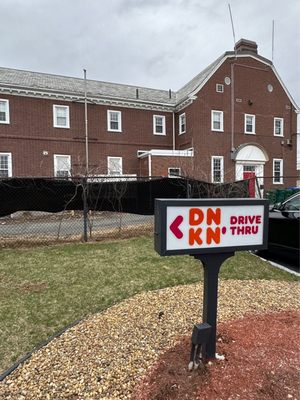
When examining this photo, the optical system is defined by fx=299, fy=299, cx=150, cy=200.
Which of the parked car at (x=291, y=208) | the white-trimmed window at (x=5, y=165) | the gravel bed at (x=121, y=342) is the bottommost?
the gravel bed at (x=121, y=342)

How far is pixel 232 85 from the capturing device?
21375 mm

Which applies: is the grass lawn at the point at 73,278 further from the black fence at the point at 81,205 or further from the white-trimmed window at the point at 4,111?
the white-trimmed window at the point at 4,111

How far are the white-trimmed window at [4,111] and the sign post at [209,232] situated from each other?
18463mm

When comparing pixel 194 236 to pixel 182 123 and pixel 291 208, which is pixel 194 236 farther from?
pixel 182 123

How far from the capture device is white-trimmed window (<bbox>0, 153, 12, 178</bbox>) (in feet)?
58.0

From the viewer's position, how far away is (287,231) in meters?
5.66

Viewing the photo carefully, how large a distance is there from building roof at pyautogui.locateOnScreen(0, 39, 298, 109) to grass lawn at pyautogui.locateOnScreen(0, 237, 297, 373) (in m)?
14.5

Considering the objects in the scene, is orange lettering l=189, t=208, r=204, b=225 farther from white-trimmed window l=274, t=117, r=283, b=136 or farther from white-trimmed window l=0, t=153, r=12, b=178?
white-trimmed window l=274, t=117, r=283, b=136

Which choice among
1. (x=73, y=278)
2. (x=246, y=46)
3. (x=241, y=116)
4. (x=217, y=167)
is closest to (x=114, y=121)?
(x=217, y=167)

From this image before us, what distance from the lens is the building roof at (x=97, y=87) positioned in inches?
728

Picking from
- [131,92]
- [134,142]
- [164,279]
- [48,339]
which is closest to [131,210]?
[164,279]

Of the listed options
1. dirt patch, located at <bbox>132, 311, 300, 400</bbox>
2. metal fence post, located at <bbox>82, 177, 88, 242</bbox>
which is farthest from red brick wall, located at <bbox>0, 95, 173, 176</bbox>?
dirt patch, located at <bbox>132, 311, 300, 400</bbox>

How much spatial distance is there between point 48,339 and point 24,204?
5406mm

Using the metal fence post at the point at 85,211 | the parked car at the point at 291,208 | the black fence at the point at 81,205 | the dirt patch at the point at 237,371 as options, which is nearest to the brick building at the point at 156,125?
the black fence at the point at 81,205
